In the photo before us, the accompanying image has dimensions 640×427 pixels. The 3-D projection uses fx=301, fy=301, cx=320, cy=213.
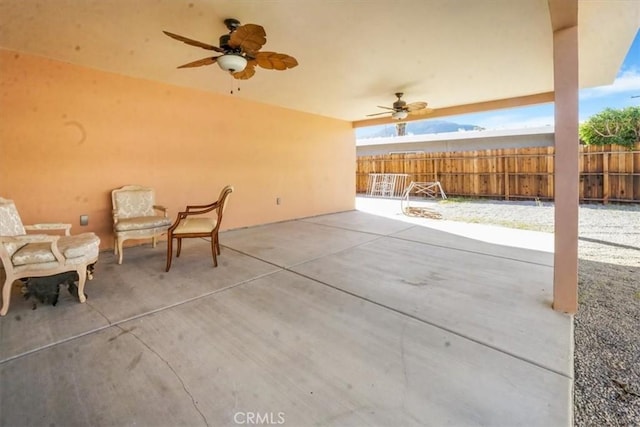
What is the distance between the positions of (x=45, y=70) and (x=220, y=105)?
224cm

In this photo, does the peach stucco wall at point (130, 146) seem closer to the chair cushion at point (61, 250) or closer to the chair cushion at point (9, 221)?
the chair cushion at point (9, 221)

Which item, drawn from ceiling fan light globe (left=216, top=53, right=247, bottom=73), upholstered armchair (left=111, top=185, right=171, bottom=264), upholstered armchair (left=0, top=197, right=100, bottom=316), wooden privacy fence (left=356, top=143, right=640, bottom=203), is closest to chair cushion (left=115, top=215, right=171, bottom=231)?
upholstered armchair (left=111, top=185, right=171, bottom=264)

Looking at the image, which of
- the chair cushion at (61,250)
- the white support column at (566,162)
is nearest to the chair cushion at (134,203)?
the chair cushion at (61,250)

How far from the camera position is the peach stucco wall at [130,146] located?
3438mm

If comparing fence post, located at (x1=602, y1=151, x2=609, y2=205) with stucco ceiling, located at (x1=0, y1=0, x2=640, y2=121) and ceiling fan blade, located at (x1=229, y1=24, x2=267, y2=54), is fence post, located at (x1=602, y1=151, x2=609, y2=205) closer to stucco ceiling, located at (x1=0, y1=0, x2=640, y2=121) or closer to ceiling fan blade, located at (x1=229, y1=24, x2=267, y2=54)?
stucco ceiling, located at (x1=0, y1=0, x2=640, y2=121)

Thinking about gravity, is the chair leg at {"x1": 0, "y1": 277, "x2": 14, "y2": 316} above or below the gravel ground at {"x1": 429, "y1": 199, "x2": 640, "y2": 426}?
above

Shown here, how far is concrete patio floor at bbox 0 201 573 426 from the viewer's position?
137 centimetres

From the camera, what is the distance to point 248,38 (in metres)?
2.41

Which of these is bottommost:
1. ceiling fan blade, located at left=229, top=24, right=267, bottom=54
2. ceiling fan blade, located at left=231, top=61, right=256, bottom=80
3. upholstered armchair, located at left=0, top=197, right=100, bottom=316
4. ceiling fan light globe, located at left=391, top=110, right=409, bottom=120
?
upholstered armchair, located at left=0, top=197, right=100, bottom=316

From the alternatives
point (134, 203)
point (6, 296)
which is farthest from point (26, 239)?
point (134, 203)

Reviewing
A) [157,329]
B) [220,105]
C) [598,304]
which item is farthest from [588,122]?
[157,329]

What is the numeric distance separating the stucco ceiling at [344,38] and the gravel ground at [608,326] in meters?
2.39

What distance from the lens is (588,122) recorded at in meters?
7.73

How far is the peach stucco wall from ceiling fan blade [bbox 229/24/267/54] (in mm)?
1749
